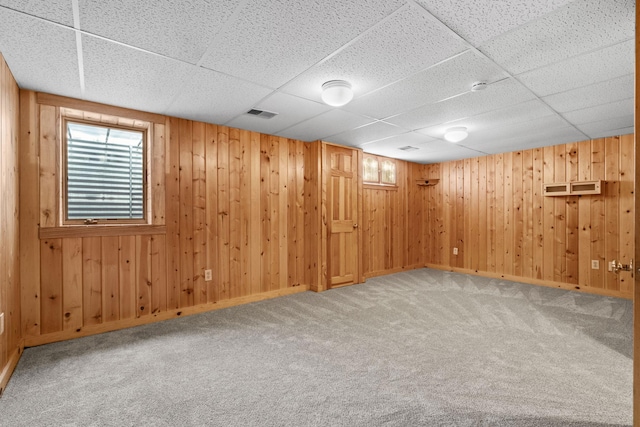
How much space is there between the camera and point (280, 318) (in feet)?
10.3

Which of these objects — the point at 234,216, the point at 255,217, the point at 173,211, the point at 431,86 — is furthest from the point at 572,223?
the point at 173,211

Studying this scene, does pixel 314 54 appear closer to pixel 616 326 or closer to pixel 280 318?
pixel 280 318

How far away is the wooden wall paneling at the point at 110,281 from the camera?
283 centimetres

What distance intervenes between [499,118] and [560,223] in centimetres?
236

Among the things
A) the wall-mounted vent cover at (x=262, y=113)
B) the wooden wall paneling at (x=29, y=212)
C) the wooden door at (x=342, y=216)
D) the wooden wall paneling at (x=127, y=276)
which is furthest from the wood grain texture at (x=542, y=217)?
the wooden wall paneling at (x=29, y=212)

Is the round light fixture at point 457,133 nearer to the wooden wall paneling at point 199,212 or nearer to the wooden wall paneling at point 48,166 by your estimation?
the wooden wall paneling at point 199,212

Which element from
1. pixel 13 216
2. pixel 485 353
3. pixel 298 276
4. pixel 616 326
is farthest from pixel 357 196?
pixel 13 216

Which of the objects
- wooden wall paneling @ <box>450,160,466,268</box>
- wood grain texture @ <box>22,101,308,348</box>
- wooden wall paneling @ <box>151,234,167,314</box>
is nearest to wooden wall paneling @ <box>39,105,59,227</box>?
wood grain texture @ <box>22,101,308,348</box>

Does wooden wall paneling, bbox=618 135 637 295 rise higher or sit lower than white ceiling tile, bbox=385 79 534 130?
lower

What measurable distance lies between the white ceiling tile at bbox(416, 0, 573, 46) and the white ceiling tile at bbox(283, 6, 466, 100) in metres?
0.06

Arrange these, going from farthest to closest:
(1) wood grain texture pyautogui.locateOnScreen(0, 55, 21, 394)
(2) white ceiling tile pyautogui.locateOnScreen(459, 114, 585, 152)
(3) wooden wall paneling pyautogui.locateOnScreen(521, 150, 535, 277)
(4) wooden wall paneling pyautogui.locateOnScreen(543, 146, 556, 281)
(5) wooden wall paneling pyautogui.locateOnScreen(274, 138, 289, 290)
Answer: (3) wooden wall paneling pyautogui.locateOnScreen(521, 150, 535, 277) < (4) wooden wall paneling pyautogui.locateOnScreen(543, 146, 556, 281) < (5) wooden wall paneling pyautogui.locateOnScreen(274, 138, 289, 290) < (2) white ceiling tile pyautogui.locateOnScreen(459, 114, 585, 152) < (1) wood grain texture pyautogui.locateOnScreen(0, 55, 21, 394)

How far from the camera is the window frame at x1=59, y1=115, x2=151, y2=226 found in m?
2.70

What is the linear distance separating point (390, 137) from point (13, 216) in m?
4.03

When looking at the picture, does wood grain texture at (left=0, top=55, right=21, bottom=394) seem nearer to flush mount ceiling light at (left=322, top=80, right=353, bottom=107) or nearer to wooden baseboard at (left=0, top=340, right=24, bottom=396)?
wooden baseboard at (left=0, top=340, right=24, bottom=396)
